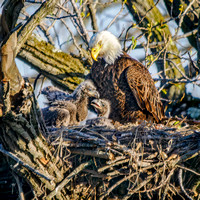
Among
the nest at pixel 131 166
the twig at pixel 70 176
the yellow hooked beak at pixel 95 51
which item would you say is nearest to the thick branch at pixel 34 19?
the nest at pixel 131 166

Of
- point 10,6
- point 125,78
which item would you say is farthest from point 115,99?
point 10,6

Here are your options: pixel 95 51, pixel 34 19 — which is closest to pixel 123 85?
pixel 95 51

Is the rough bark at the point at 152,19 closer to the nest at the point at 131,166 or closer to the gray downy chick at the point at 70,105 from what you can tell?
the gray downy chick at the point at 70,105

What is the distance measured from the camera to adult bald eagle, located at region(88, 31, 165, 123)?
5840mm

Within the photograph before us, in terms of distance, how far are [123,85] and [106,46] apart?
2.97 ft

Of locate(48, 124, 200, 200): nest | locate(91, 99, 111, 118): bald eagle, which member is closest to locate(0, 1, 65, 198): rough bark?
locate(48, 124, 200, 200): nest

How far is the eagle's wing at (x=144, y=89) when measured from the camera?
5.79 m

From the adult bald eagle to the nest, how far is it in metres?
1.92

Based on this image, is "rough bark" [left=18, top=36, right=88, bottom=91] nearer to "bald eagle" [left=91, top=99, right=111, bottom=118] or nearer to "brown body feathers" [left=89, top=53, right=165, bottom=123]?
A: "brown body feathers" [left=89, top=53, right=165, bottom=123]

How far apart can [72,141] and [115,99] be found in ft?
7.03

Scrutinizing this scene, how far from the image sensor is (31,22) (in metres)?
3.08

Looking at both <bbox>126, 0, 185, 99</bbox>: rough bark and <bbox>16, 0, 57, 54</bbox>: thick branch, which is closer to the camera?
<bbox>16, 0, 57, 54</bbox>: thick branch

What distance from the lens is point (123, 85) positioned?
19.2 ft

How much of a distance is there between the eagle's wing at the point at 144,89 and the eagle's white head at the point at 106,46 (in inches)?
17.2
